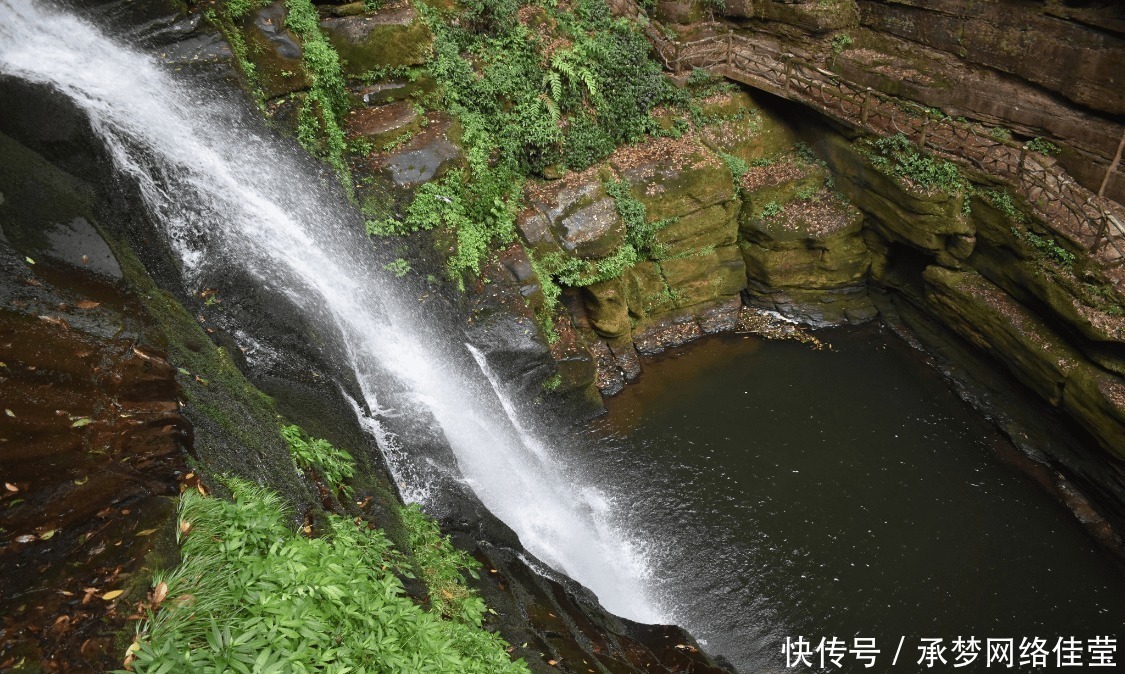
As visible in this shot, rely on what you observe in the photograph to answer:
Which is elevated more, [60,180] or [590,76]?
[590,76]

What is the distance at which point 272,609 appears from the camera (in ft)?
13.4

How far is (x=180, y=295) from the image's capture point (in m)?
7.87

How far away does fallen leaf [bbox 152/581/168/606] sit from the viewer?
4094 millimetres

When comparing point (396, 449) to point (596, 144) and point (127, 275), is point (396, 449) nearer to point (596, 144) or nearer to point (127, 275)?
point (127, 275)

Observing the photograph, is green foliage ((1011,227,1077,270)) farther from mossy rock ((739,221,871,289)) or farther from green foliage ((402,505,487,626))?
green foliage ((402,505,487,626))

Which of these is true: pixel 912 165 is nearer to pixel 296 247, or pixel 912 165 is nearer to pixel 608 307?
pixel 608 307

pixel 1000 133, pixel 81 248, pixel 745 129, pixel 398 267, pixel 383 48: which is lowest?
pixel 81 248

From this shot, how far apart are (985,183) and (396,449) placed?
1206cm

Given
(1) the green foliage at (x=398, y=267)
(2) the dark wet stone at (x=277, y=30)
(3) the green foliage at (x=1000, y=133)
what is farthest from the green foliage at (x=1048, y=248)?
(2) the dark wet stone at (x=277, y=30)

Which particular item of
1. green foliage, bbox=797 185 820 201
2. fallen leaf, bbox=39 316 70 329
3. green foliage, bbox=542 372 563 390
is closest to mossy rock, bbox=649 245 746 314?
green foliage, bbox=797 185 820 201

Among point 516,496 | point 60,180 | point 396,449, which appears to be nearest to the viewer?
point 60,180

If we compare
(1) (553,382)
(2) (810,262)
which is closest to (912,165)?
(2) (810,262)

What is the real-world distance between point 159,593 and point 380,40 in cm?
1038

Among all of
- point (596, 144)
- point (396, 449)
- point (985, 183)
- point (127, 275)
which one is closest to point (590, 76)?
point (596, 144)
